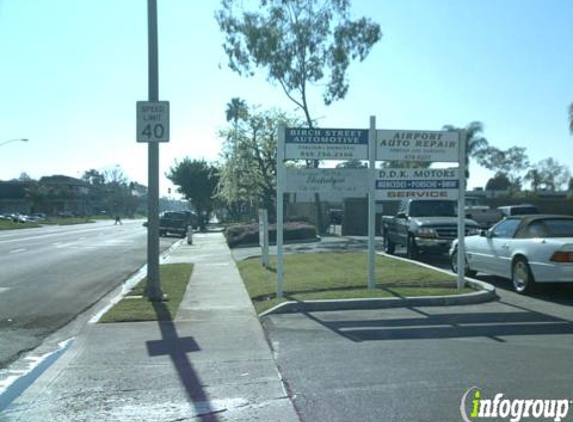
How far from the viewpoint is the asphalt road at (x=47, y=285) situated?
9453mm

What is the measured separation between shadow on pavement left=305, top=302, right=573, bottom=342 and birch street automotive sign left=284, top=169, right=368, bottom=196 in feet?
9.10

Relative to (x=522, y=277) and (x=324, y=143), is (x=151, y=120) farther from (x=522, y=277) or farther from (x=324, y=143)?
(x=522, y=277)

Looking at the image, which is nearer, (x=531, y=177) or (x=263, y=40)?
(x=263, y=40)

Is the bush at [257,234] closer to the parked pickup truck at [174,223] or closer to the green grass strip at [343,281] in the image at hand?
the green grass strip at [343,281]

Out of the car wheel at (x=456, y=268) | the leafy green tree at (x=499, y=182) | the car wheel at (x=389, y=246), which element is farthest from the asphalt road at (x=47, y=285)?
the leafy green tree at (x=499, y=182)

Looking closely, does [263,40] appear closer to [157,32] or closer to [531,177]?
[157,32]

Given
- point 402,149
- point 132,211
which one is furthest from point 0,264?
point 132,211

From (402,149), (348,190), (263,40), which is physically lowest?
(348,190)

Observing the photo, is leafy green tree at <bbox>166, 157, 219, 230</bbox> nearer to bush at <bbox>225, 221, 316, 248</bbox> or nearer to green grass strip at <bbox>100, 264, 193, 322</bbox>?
bush at <bbox>225, 221, 316, 248</bbox>

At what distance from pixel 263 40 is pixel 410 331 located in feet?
106

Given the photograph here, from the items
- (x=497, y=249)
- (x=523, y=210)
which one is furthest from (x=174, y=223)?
(x=497, y=249)

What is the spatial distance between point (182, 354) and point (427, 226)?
11.0 meters

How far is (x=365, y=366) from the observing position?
6.82 m

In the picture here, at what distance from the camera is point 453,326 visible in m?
8.95
